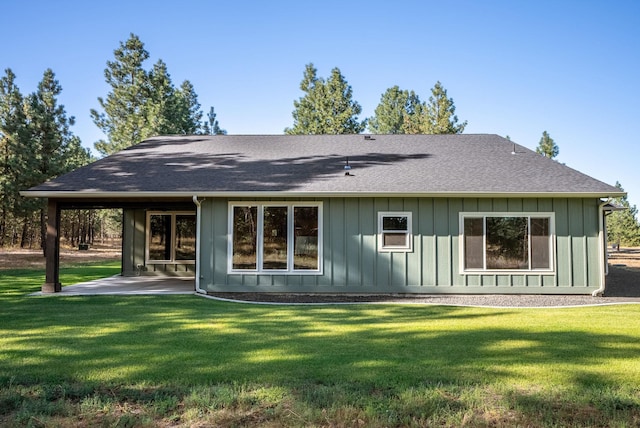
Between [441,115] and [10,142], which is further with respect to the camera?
[441,115]

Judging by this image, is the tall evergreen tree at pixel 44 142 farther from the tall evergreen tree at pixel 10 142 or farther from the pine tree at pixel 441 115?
the pine tree at pixel 441 115

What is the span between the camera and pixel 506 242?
33.9 ft

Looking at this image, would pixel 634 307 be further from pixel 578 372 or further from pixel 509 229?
pixel 578 372

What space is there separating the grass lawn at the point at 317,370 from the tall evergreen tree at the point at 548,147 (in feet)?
89.3

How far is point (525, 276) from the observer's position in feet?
33.9

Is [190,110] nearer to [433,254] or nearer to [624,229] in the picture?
[433,254]

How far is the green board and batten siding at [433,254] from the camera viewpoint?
1030 cm

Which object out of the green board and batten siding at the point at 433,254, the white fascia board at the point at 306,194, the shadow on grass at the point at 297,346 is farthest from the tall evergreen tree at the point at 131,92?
the shadow on grass at the point at 297,346

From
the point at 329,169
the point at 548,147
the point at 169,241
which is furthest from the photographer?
the point at 548,147

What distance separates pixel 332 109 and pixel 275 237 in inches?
822

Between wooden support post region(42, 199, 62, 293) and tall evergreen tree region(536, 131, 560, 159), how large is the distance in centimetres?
3024

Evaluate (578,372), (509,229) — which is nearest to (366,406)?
(578,372)

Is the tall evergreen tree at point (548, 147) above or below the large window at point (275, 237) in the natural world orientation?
above

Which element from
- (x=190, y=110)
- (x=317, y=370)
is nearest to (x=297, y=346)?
(x=317, y=370)
